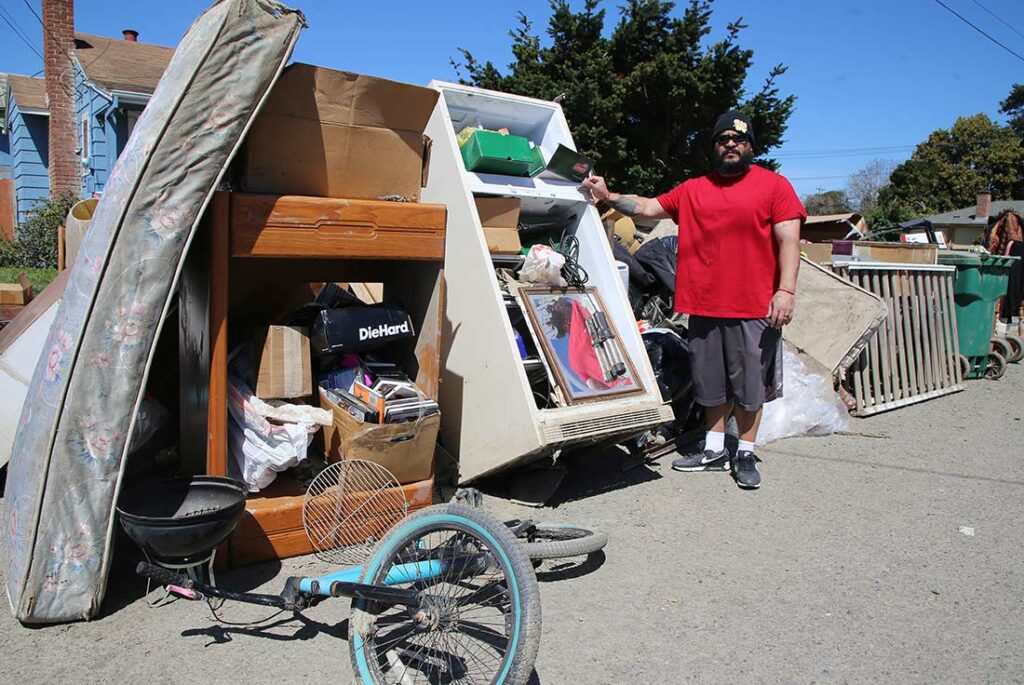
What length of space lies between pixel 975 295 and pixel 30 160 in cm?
1891

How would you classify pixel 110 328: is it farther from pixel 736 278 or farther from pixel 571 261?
pixel 736 278

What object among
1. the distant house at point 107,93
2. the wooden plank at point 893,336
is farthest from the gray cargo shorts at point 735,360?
the distant house at point 107,93

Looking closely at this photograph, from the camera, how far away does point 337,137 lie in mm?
3293

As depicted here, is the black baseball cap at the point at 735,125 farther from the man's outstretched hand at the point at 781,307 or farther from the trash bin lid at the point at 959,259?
the trash bin lid at the point at 959,259

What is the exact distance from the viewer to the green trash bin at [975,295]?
7.56 meters

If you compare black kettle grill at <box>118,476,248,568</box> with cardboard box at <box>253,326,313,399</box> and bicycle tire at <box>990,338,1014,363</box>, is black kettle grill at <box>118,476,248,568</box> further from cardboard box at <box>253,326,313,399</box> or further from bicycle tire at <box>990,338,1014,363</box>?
bicycle tire at <box>990,338,1014,363</box>

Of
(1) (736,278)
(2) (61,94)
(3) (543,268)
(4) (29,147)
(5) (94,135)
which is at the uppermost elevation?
(2) (61,94)

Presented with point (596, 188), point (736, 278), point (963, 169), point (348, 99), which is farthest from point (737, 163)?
point (963, 169)

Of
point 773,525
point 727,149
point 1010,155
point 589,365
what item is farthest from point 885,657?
point 1010,155

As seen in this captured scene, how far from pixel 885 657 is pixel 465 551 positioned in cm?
155

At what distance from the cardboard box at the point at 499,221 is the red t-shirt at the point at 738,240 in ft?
3.47

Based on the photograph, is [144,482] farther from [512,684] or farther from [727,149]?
[727,149]

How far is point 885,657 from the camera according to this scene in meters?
2.62

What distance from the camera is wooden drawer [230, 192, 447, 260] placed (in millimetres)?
2949
